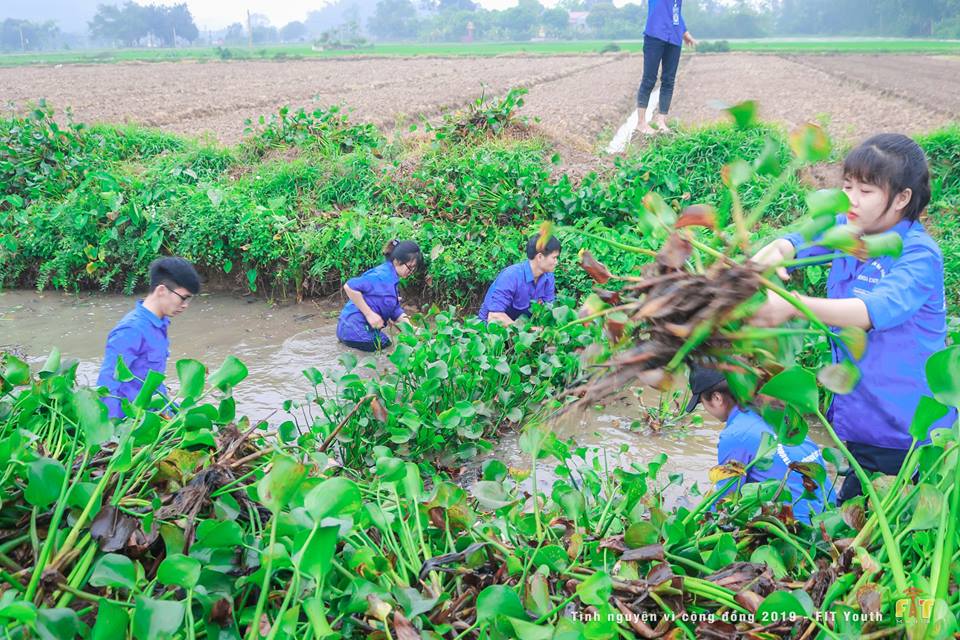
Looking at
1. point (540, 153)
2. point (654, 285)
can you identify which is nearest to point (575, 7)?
point (540, 153)

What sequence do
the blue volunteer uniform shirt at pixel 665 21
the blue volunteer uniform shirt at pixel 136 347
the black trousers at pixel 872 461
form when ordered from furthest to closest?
the blue volunteer uniform shirt at pixel 665 21, the blue volunteer uniform shirt at pixel 136 347, the black trousers at pixel 872 461

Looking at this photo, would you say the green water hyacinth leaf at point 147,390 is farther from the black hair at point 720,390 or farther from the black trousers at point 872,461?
the black trousers at point 872,461

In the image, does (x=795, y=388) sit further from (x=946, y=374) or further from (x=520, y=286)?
(x=520, y=286)

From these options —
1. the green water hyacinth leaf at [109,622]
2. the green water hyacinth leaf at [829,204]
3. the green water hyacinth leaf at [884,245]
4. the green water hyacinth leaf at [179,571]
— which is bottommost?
the green water hyacinth leaf at [109,622]

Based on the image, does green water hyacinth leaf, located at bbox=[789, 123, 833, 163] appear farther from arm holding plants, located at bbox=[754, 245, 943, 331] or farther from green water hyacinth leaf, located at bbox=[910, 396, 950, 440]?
green water hyacinth leaf, located at bbox=[910, 396, 950, 440]

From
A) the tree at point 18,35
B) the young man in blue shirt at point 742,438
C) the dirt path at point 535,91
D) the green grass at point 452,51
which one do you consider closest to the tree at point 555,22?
the green grass at point 452,51

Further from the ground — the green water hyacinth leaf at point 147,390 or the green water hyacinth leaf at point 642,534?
the green water hyacinth leaf at point 147,390

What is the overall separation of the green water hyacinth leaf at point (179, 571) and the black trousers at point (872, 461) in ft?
6.06

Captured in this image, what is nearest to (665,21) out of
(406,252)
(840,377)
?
(406,252)

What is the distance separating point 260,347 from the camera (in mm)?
5414

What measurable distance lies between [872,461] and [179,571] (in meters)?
2.02

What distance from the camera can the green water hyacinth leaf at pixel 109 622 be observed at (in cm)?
122

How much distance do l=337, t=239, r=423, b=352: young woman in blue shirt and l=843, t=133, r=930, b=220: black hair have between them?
11.7 feet

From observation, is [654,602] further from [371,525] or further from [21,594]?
[21,594]
